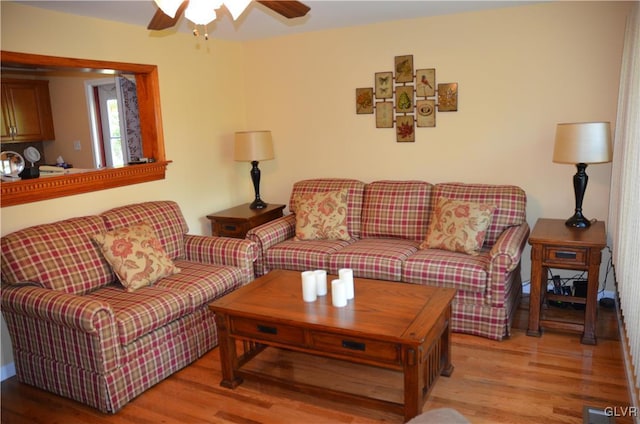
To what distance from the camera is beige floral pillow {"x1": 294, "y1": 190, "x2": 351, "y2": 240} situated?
4070mm

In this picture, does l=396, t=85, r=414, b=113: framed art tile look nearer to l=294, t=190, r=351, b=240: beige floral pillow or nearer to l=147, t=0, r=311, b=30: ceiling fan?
l=294, t=190, r=351, b=240: beige floral pillow

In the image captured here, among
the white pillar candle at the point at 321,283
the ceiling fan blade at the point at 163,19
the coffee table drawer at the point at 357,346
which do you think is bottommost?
the coffee table drawer at the point at 357,346

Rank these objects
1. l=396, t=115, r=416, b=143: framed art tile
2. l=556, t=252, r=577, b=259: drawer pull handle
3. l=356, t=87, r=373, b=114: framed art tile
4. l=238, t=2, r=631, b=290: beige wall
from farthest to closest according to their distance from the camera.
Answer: l=356, t=87, r=373, b=114: framed art tile → l=396, t=115, r=416, b=143: framed art tile → l=238, t=2, r=631, b=290: beige wall → l=556, t=252, r=577, b=259: drawer pull handle

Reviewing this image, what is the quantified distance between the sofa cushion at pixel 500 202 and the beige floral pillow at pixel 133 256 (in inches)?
86.5

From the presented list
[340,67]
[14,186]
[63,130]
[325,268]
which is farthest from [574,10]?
[63,130]

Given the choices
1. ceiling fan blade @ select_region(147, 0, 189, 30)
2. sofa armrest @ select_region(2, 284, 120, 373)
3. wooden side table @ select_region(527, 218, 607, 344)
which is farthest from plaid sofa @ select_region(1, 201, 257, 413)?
wooden side table @ select_region(527, 218, 607, 344)

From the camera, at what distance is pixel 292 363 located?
313 cm

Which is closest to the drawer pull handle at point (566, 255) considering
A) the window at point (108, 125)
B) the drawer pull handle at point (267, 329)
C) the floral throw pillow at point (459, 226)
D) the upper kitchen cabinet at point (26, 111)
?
the floral throw pillow at point (459, 226)

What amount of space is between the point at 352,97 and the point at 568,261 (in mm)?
2249

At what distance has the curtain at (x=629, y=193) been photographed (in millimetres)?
2328

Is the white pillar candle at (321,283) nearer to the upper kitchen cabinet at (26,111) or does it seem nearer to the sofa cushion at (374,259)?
the sofa cushion at (374,259)

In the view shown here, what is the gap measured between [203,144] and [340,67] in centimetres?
141

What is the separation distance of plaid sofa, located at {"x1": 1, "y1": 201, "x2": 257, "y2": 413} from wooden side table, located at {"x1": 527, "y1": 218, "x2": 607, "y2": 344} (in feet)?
6.47

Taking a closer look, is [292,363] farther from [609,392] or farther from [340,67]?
[340,67]
